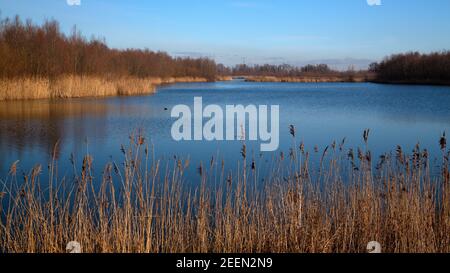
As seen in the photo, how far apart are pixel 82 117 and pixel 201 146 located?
6.17 metres

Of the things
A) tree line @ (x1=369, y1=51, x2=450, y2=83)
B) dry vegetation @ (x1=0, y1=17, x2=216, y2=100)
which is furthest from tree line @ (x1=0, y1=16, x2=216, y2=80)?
tree line @ (x1=369, y1=51, x2=450, y2=83)

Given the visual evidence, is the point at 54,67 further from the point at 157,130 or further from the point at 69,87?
the point at 157,130

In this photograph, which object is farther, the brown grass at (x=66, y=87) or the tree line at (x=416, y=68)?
the tree line at (x=416, y=68)

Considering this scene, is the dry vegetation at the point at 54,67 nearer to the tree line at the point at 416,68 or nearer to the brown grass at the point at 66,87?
the brown grass at the point at 66,87

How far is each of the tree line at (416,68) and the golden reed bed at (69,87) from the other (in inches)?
996

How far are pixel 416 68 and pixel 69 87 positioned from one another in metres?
32.8

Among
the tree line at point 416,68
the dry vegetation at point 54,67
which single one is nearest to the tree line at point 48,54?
the dry vegetation at point 54,67

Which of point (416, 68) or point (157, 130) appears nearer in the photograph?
point (157, 130)

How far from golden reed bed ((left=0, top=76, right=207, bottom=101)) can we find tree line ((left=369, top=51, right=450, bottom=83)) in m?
25.3

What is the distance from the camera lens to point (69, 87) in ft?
67.7

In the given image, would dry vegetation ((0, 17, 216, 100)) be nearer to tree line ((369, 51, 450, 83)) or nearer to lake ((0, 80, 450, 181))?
lake ((0, 80, 450, 181))

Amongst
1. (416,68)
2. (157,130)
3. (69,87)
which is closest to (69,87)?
(69,87)

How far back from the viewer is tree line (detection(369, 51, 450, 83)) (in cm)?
3988

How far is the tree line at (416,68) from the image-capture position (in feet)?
131
